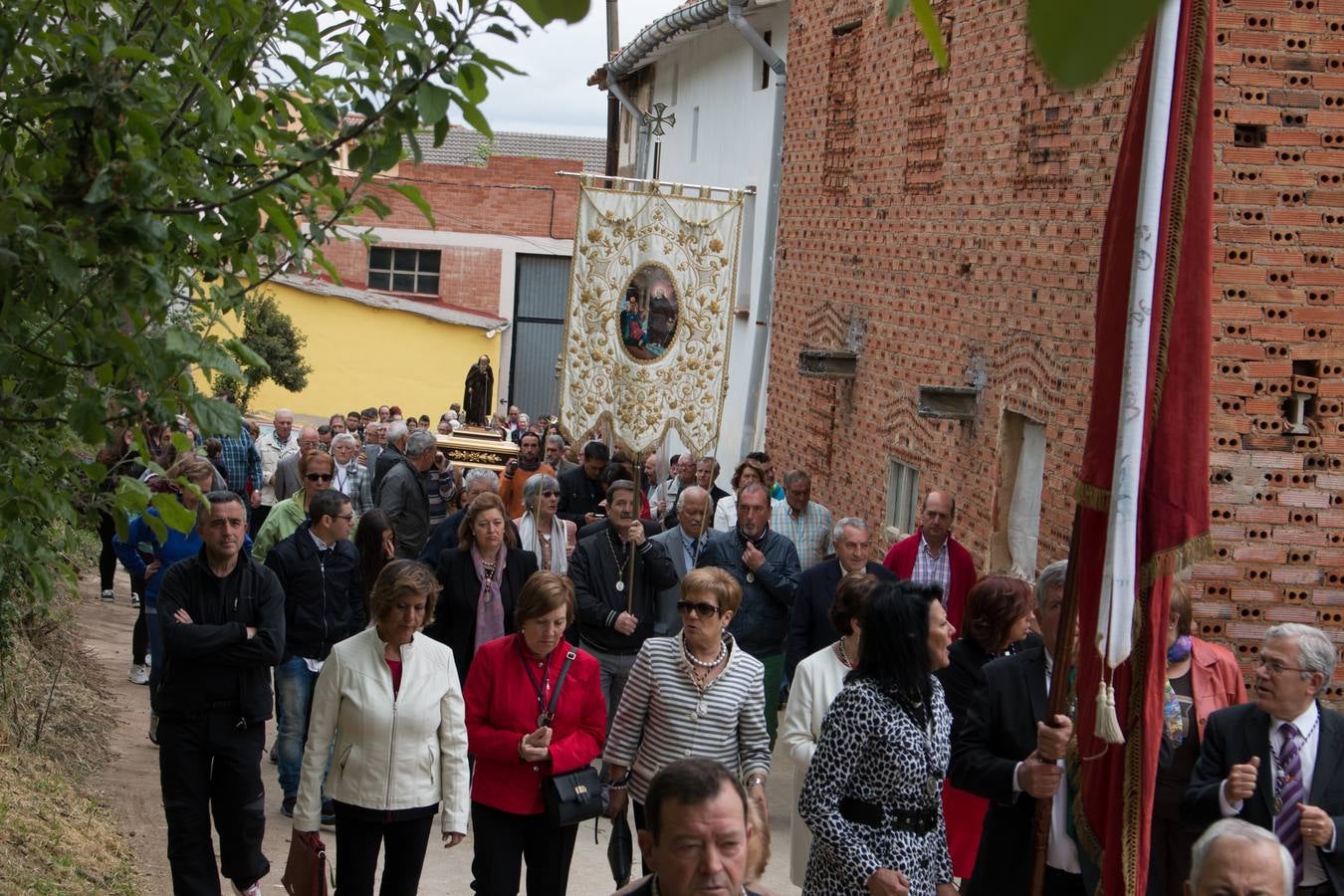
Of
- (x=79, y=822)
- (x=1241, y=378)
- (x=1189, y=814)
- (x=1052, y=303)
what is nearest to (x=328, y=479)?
(x=79, y=822)

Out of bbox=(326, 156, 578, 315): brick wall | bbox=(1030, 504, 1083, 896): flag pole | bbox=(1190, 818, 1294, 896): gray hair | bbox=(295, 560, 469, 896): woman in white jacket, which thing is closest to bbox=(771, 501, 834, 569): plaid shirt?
bbox=(295, 560, 469, 896): woman in white jacket

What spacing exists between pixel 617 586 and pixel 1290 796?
4507 millimetres

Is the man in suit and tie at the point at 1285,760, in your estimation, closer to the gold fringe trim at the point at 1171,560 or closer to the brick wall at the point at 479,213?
the gold fringe trim at the point at 1171,560

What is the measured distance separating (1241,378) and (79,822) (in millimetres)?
6445

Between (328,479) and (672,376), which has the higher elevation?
(672,376)

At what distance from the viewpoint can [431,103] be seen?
3662mm

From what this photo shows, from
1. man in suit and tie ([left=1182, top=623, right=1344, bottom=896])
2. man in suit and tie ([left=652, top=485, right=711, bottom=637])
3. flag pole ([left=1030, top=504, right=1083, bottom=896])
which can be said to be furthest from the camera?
man in suit and tie ([left=652, top=485, right=711, bottom=637])

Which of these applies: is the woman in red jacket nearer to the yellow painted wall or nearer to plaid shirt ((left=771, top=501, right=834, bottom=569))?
plaid shirt ((left=771, top=501, right=834, bottom=569))

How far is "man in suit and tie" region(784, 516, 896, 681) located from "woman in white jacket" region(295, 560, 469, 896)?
112 inches

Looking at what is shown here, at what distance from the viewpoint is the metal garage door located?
48.7 metres

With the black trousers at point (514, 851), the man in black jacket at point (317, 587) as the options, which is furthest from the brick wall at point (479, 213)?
the black trousers at point (514, 851)

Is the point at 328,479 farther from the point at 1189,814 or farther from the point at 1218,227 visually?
the point at 1189,814

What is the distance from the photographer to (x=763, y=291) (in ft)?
62.7

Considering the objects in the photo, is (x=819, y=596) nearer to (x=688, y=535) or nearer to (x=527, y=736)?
(x=688, y=535)
